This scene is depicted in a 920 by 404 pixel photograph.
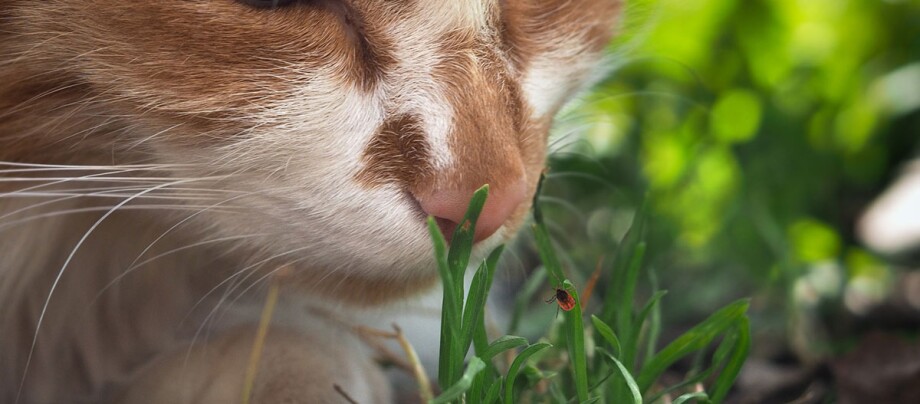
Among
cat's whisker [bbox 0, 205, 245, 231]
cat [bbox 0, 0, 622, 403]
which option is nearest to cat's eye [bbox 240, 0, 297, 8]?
cat [bbox 0, 0, 622, 403]

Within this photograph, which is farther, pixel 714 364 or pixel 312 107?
pixel 714 364

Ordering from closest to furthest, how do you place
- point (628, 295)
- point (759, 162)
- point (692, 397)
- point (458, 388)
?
point (458, 388), point (692, 397), point (628, 295), point (759, 162)

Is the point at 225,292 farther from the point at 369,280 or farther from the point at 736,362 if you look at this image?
the point at 736,362

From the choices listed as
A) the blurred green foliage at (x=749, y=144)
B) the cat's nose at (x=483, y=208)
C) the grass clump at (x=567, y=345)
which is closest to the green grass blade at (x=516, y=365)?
the grass clump at (x=567, y=345)

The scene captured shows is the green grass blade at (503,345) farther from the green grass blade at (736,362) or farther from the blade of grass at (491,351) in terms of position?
the green grass blade at (736,362)

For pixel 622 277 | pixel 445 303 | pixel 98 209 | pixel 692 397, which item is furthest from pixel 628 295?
pixel 98 209

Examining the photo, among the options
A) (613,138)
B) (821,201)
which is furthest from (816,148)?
(613,138)
